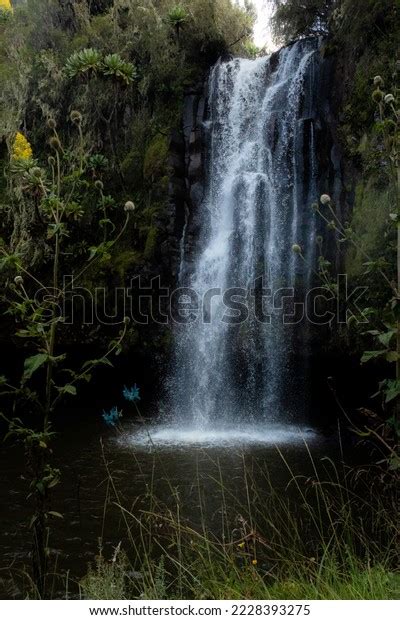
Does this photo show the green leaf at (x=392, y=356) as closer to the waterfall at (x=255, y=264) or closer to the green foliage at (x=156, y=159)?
the waterfall at (x=255, y=264)

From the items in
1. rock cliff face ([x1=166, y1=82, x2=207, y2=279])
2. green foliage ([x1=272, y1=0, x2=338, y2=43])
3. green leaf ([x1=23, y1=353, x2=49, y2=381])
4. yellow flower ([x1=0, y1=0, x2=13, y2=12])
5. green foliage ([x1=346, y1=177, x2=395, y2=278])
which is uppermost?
yellow flower ([x1=0, y1=0, x2=13, y2=12])

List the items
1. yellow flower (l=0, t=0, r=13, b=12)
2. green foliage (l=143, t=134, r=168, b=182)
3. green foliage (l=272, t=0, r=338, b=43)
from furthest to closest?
yellow flower (l=0, t=0, r=13, b=12)
green foliage (l=272, t=0, r=338, b=43)
green foliage (l=143, t=134, r=168, b=182)

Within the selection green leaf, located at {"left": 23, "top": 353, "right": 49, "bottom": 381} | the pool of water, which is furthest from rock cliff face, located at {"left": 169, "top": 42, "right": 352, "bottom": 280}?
green leaf, located at {"left": 23, "top": 353, "right": 49, "bottom": 381}

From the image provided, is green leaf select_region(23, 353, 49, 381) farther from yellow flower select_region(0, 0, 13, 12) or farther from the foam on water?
yellow flower select_region(0, 0, 13, 12)

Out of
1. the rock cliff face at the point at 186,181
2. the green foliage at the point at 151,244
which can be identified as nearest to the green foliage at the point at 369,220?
the rock cliff face at the point at 186,181

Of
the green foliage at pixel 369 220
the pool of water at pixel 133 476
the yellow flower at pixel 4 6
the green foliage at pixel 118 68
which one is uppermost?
the yellow flower at pixel 4 6

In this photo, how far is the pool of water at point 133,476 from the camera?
5.40 meters

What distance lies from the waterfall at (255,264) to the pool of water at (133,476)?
37.1 inches

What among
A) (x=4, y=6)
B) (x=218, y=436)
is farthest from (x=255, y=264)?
(x=4, y=6)

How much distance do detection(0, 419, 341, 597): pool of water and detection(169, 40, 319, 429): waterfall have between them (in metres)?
0.94

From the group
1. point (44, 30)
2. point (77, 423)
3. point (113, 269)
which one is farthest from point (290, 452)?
point (44, 30)

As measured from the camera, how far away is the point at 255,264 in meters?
12.0

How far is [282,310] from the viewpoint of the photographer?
11758 millimetres

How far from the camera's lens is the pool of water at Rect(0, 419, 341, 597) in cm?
540
